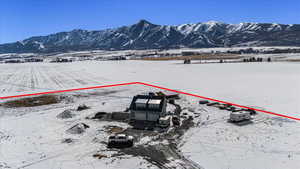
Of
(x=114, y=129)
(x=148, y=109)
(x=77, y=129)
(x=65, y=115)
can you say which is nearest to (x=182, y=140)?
(x=148, y=109)

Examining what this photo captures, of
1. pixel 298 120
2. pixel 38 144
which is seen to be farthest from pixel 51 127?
pixel 298 120

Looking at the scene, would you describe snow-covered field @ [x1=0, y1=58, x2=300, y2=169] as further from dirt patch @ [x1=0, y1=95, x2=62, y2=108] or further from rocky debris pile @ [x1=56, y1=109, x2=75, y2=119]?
dirt patch @ [x1=0, y1=95, x2=62, y2=108]

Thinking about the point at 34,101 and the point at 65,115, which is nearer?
the point at 65,115

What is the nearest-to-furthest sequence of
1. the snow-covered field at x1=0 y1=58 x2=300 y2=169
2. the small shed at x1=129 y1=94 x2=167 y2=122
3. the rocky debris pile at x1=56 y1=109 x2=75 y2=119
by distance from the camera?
the snow-covered field at x1=0 y1=58 x2=300 y2=169, the small shed at x1=129 y1=94 x2=167 y2=122, the rocky debris pile at x1=56 y1=109 x2=75 y2=119

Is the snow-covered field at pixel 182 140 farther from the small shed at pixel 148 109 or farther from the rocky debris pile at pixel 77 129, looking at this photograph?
the small shed at pixel 148 109

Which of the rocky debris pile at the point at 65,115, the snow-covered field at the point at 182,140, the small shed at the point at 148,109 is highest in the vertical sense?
the small shed at the point at 148,109

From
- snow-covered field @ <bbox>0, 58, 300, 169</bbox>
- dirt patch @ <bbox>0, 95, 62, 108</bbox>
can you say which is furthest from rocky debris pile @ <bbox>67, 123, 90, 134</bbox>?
dirt patch @ <bbox>0, 95, 62, 108</bbox>

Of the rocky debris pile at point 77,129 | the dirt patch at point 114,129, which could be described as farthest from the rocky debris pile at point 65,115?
the dirt patch at point 114,129

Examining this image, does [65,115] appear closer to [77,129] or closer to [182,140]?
[77,129]
